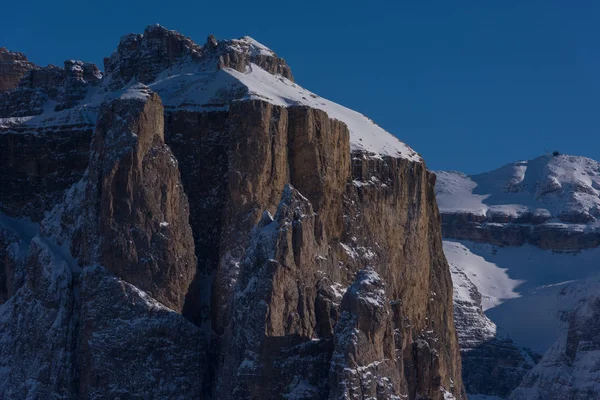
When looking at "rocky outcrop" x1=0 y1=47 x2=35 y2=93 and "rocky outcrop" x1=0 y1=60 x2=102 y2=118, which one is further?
"rocky outcrop" x1=0 y1=47 x2=35 y2=93

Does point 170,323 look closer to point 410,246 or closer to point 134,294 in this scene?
point 134,294

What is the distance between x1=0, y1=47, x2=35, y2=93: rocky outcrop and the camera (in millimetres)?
149750

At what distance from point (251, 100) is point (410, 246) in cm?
1887

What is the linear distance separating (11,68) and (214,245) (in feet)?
204

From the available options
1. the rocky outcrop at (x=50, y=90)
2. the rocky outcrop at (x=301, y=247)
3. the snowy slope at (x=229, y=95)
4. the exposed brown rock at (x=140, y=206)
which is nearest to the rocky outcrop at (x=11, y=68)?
the rocky outcrop at (x=50, y=90)

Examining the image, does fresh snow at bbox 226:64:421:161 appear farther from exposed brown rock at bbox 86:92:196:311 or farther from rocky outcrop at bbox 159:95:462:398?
exposed brown rock at bbox 86:92:196:311

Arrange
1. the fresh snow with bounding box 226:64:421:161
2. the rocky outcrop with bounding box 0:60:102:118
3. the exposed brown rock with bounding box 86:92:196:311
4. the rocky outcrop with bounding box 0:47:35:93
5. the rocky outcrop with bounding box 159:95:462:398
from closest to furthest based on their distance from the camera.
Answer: the rocky outcrop with bounding box 159:95:462:398, the exposed brown rock with bounding box 86:92:196:311, the fresh snow with bounding box 226:64:421:161, the rocky outcrop with bounding box 0:60:102:118, the rocky outcrop with bounding box 0:47:35:93

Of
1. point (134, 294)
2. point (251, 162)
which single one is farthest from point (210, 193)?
point (134, 294)

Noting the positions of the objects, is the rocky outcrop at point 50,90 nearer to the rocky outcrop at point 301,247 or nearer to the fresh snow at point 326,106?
the fresh snow at point 326,106

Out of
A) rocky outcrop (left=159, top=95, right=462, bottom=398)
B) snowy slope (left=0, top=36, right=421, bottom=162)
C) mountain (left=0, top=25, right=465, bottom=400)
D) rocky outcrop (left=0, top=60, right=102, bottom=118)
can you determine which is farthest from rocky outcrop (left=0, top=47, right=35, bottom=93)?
rocky outcrop (left=159, top=95, right=462, bottom=398)

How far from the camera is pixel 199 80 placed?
10419 centimetres

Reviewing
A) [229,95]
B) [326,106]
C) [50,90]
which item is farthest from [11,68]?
[229,95]

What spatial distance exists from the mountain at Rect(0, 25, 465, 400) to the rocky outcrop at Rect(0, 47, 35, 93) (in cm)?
3872

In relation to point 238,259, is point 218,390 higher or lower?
lower
